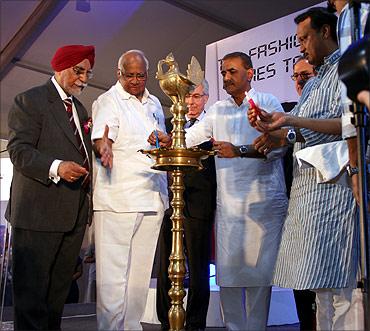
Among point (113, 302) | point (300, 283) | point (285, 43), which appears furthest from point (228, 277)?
point (285, 43)

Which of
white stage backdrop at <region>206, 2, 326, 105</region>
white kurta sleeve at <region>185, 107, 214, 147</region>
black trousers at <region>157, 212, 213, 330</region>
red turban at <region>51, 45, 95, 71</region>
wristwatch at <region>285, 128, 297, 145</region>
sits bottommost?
black trousers at <region>157, 212, 213, 330</region>

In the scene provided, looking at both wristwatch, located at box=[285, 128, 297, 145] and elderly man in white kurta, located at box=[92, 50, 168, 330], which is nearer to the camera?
wristwatch, located at box=[285, 128, 297, 145]

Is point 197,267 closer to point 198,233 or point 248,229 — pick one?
point 198,233

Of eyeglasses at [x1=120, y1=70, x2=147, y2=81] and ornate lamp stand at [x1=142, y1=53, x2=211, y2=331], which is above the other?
eyeglasses at [x1=120, y1=70, x2=147, y2=81]

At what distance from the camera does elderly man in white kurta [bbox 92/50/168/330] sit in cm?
237

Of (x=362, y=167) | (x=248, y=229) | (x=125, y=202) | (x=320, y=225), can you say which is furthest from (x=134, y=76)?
(x=362, y=167)

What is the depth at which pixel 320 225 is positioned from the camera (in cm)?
171

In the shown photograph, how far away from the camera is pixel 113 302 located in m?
2.35

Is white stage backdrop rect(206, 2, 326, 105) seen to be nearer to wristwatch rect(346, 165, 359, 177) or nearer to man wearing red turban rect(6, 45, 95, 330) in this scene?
man wearing red turban rect(6, 45, 95, 330)

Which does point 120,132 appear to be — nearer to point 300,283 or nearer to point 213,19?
point 300,283

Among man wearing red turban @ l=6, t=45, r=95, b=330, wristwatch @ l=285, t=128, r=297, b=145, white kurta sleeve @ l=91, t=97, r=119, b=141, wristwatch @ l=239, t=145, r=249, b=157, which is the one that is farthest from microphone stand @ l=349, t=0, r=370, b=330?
white kurta sleeve @ l=91, t=97, r=119, b=141

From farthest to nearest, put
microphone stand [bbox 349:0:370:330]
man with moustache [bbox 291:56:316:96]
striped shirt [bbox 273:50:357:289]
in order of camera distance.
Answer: man with moustache [bbox 291:56:316:96] → striped shirt [bbox 273:50:357:289] → microphone stand [bbox 349:0:370:330]

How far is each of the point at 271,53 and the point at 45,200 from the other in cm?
230

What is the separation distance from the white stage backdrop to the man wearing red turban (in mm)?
1839
